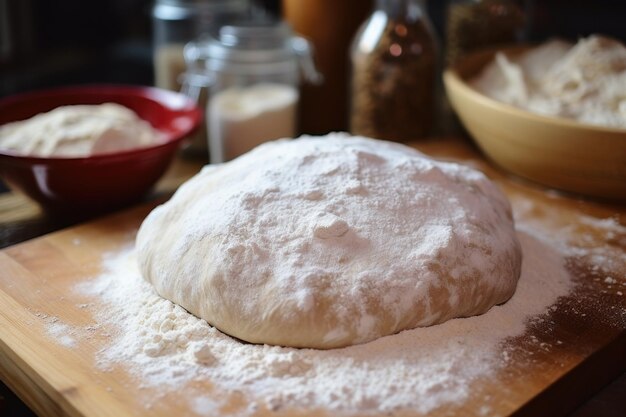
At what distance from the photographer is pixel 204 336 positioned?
848mm

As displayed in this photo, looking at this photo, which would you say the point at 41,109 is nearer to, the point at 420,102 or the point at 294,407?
the point at 420,102

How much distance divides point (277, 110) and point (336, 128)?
25 cm

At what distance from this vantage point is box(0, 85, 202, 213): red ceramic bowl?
3.72ft

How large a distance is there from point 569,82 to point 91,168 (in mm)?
848

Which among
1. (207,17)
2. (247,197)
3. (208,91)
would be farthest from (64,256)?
(207,17)

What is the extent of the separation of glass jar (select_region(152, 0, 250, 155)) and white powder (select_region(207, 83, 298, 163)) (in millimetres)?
124

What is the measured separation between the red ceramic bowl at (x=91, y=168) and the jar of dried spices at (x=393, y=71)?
35 centimetres

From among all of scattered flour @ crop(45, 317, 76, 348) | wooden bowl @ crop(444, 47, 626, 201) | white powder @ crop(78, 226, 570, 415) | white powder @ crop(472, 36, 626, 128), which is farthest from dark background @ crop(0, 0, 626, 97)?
scattered flour @ crop(45, 317, 76, 348)

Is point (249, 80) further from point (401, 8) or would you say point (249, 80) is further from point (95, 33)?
point (95, 33)

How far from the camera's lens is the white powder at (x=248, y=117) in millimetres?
1393

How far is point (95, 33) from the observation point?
85.6 inches

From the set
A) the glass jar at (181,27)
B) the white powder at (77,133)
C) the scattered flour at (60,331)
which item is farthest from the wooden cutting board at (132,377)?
the glass jar at (181,27)

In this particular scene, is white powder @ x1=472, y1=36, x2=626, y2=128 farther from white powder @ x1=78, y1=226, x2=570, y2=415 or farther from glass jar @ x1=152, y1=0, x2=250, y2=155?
glass jar @ x1=152, y1=0, x2=250, y2=155

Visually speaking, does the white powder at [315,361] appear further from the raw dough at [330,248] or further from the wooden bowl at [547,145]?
the wooden bowl at [547,145]
